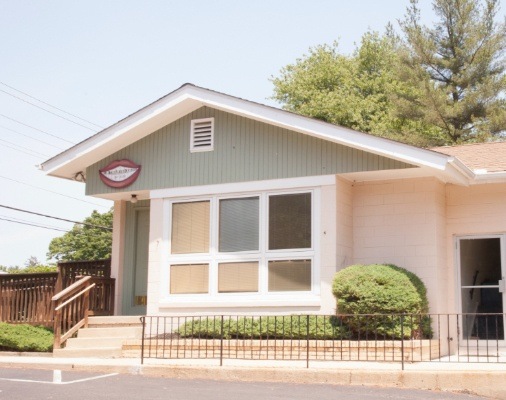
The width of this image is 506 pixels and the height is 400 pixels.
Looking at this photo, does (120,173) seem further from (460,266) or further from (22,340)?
(460,266)

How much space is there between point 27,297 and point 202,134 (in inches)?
222

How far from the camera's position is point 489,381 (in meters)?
10.7

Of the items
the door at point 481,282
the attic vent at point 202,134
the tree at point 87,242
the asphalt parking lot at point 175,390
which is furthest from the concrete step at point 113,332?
the tree at point 87,242

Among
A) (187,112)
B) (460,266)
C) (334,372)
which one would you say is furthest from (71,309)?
(460,266)

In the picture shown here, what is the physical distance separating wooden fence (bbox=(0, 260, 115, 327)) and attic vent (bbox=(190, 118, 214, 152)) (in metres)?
3.77

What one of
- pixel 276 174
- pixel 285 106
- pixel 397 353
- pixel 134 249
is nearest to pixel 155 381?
pixel 397 353

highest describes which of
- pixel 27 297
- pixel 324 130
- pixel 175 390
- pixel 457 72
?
pixel 457 72

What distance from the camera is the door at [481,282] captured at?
598 inches

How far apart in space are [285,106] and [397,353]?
3527 cm

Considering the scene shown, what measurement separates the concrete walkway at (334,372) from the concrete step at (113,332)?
6.44 ft

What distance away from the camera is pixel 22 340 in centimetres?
1644

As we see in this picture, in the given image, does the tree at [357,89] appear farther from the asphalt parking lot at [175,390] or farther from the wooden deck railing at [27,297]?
the asphalt parking lot at [175,390]

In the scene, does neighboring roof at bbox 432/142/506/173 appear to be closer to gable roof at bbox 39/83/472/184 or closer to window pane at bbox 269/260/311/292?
gable roof at bbox 39/83/472/184

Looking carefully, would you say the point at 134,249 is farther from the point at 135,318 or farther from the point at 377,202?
the point at 377,202
